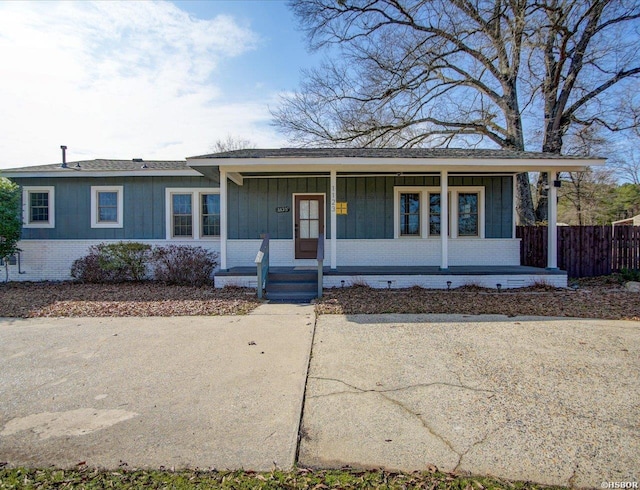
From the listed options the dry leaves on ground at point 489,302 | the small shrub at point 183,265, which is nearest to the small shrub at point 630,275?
the dry leaves on ground at point 489,302

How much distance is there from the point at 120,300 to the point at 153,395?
5.33 metres

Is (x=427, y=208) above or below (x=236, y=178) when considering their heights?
below

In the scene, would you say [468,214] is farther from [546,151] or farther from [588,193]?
[588,193]

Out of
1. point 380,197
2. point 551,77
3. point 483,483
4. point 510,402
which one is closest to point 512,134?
point 551,77

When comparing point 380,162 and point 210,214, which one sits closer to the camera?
point 380,162

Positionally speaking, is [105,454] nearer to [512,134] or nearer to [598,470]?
[598,470]

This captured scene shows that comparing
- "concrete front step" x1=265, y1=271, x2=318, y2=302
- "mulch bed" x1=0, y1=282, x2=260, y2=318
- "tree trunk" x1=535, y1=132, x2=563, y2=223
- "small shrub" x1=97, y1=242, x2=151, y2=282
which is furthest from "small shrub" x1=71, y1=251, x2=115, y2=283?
"tree trunk" x1=535, y1=132, x2=563, y2=223

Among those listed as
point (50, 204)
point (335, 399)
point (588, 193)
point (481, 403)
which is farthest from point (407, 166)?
point (588, 193)

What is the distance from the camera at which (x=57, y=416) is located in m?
3.12

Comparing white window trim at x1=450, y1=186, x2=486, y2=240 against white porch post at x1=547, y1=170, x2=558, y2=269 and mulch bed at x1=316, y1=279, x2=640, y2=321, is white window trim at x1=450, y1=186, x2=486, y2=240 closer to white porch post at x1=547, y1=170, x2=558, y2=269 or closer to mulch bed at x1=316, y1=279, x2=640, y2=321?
white porch post at x1=547, y1=170, x2=558, y2=269

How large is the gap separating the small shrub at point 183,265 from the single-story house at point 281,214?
698 mm

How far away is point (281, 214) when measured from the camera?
35.6 feet

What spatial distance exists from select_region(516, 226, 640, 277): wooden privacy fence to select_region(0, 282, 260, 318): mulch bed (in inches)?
377

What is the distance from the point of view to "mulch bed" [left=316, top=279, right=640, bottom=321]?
6.79 m
